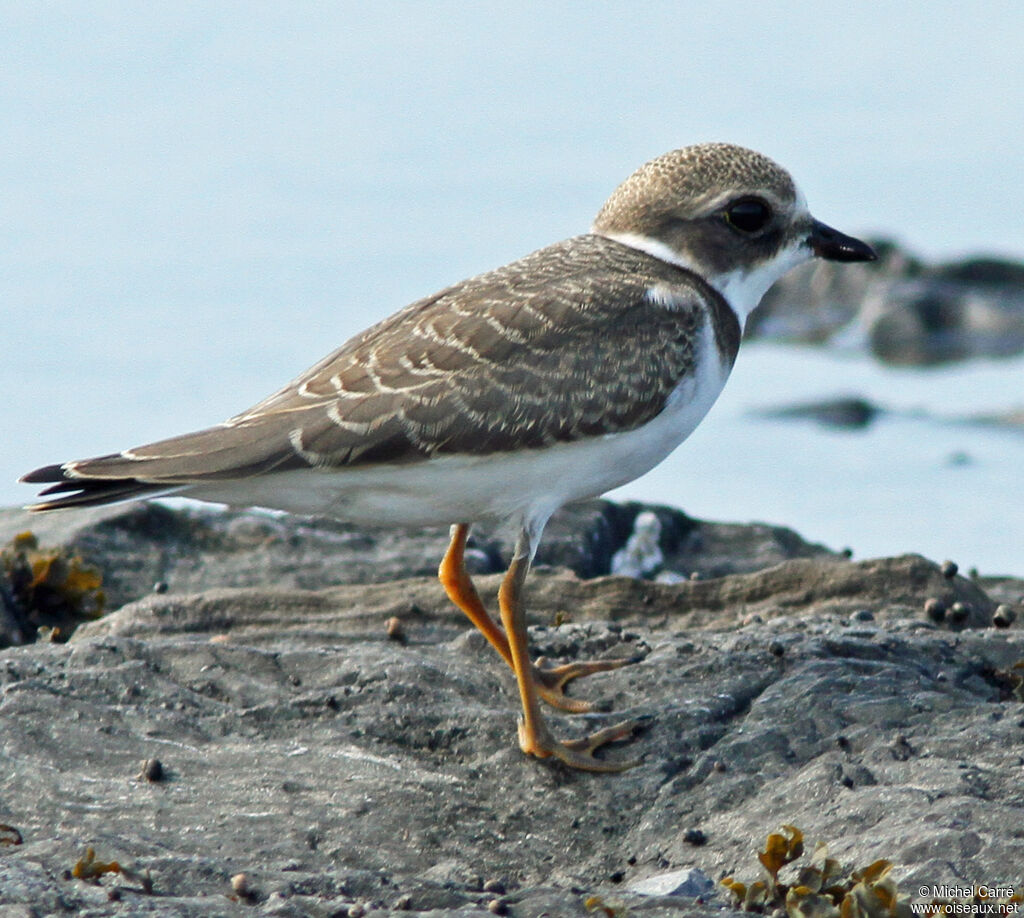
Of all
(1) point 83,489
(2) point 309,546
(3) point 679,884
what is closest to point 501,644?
(1) point 83,489

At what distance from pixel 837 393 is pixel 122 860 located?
9.66 metres

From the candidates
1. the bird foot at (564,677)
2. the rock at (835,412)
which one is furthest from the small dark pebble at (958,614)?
the rock at (835,412)

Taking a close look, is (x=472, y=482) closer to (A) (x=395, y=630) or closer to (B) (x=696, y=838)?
(A) (x=395, y=630)

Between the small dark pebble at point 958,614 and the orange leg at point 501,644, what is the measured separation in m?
1.47

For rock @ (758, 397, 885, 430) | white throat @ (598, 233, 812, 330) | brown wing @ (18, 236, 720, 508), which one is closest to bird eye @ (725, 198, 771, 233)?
white throat @ (598, 233, 812, 330)

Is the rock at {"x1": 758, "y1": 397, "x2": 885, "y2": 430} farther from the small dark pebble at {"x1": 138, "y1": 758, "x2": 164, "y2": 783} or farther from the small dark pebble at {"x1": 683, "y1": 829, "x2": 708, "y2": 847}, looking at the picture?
the small dark pebble at {"x1": 138, "y1": 758, "x2": 164, "y2": 783}

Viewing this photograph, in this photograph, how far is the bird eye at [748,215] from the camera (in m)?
6.36

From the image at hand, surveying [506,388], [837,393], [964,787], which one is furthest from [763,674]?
[837,393]

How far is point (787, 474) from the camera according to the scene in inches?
463

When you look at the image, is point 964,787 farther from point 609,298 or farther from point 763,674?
point 609,298

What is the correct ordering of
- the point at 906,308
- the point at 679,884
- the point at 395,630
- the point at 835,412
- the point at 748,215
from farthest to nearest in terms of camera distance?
the point at 906,308
the point at 835,412
the point at 395,630
the point at 748,215
the point at 679,884

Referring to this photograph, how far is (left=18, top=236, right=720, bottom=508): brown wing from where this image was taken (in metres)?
5.46

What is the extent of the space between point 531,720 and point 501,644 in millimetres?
665

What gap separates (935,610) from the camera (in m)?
6.67
